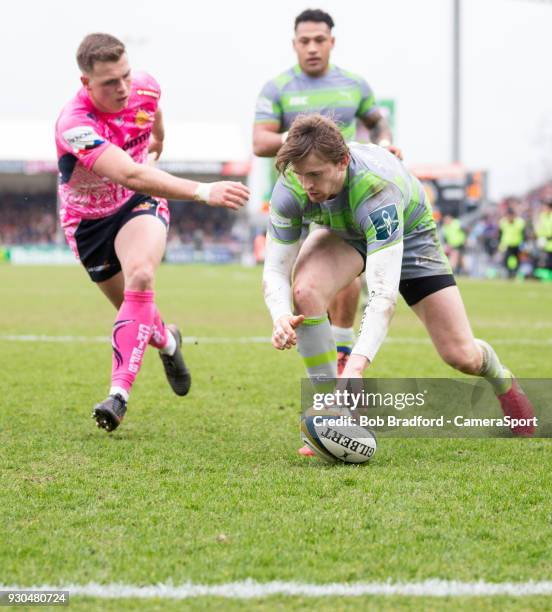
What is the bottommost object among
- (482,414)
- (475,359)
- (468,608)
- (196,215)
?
(196,215)

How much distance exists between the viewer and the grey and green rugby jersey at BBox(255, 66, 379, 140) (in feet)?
21.9

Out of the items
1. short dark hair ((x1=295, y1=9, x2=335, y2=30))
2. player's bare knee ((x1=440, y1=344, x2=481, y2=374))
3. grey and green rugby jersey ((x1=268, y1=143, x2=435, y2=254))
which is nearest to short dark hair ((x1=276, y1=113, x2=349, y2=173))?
grey and green rugby jersey ((x1=268, y1=143, x2=435, y2=254))

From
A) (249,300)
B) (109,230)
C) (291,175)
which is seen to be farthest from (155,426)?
(249,300)

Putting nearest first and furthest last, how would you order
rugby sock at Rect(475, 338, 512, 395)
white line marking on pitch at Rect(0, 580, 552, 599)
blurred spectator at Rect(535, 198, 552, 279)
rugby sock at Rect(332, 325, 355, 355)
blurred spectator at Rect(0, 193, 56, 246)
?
white line marking on pitch at Rect(0, 580, 552, 599)
rugby sock at Rect(475, 338, 512, 395)
rugby sock at Rect(332, 325, 355, 355)
blurred spectator at Rect(535, 198, 552, 279)
blurred spectator at Rect(0, 193, 56, 246)

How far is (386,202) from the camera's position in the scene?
4215 millimetres

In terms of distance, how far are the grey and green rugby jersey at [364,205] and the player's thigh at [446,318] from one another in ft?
1.17

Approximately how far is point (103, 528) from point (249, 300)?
42.4ft

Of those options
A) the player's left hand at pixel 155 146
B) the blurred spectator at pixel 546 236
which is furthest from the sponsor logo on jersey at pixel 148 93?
the blurred spectator at pixel 546 236

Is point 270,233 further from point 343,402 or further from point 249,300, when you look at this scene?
point 249,300

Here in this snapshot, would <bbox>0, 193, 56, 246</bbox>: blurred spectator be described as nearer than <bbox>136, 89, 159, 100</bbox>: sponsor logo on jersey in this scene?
No

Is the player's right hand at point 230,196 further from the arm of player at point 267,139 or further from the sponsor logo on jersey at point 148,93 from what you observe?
the arm of player at point 267,139

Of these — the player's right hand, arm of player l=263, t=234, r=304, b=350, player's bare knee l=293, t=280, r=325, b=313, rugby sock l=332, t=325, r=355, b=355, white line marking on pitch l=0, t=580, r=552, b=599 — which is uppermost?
the player's right hand

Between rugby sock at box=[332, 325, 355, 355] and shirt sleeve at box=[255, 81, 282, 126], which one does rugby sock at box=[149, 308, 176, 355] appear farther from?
shirt sleeve at box=[255, 81, 282, 126]

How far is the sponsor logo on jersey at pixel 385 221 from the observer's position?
13.6 feet
